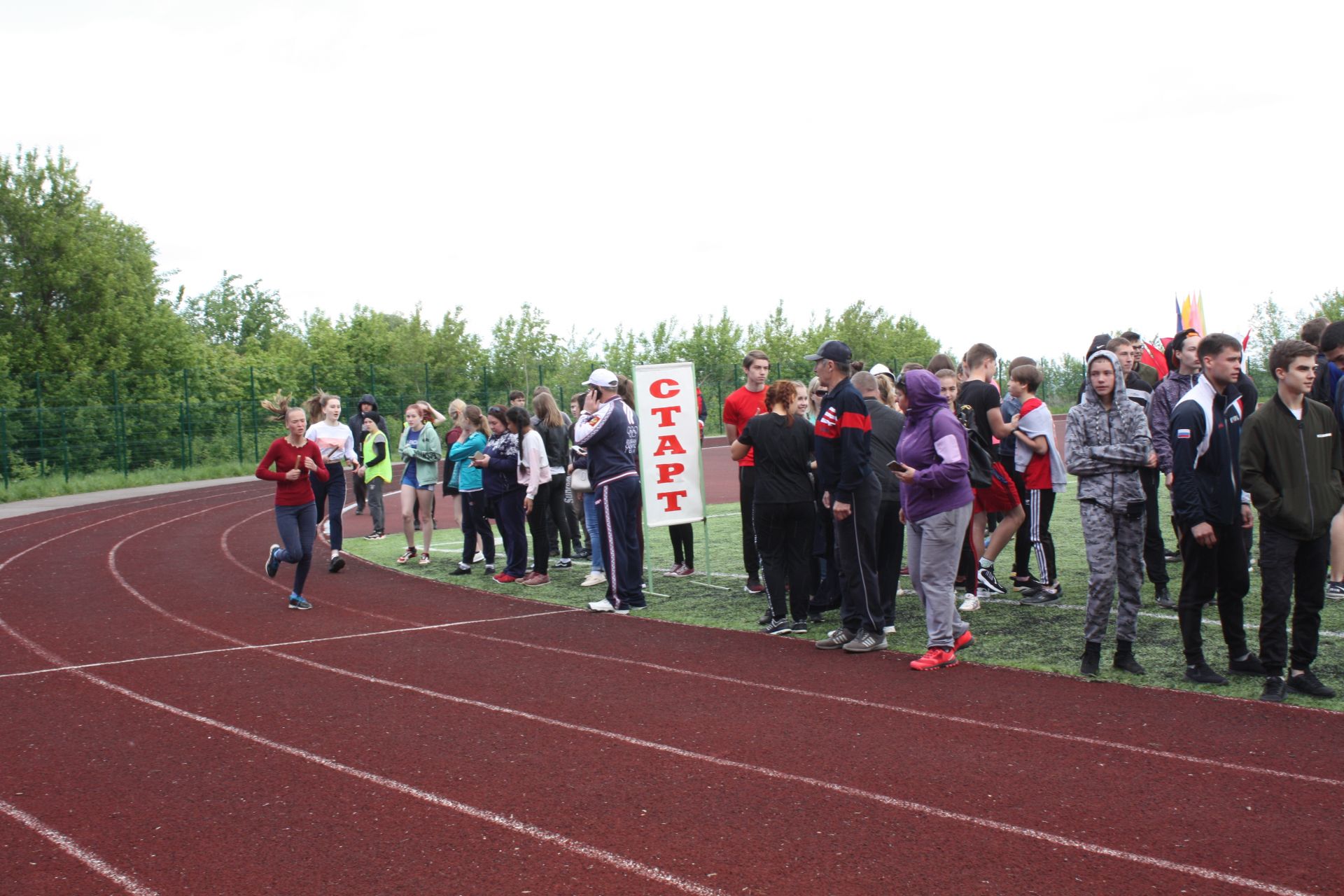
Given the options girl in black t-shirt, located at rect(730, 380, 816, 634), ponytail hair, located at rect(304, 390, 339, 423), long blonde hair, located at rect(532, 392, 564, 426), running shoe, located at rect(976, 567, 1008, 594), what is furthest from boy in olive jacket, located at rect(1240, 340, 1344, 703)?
ponytail hair, located at rect(304, 390, 339, 423)

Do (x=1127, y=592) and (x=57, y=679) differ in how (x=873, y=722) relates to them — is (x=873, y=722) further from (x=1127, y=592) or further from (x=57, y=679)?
(x=57, y=679)

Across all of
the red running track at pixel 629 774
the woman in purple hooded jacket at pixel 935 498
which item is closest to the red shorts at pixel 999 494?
the woman in purple hooded jacket at pixel 935 498

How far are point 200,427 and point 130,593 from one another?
23.7 meters

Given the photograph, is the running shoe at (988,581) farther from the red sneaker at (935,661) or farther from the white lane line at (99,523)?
the white lane line at (99,523)

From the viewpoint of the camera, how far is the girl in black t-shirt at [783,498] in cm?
822

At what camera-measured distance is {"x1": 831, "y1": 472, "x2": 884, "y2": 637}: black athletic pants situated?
25.2 ft

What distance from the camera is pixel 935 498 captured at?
722cm

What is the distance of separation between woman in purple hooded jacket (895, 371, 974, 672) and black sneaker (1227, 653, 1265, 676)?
64.7 inches

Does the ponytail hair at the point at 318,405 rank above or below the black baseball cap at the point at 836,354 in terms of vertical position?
below

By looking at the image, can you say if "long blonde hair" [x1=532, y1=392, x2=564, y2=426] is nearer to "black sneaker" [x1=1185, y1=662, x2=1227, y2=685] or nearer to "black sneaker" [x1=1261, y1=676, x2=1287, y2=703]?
"black sneaker" [x1=1185, y1=662, x2=1227, y2=685]

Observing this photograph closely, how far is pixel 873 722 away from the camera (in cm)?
605

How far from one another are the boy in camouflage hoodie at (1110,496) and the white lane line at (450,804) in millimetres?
2975

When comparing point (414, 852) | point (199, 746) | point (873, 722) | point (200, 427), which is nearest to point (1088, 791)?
point (873, 722)

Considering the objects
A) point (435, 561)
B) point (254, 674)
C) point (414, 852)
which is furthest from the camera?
point (435, 561)
